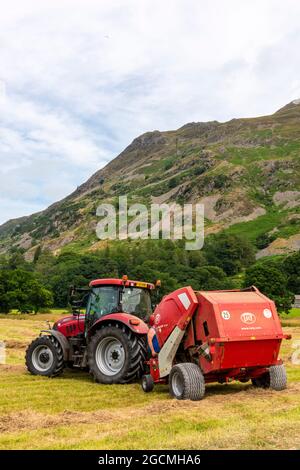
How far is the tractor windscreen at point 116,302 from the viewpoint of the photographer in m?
13.3

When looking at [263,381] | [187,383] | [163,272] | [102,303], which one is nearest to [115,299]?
[102,303]

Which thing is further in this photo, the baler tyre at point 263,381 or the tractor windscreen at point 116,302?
the tractor windscreen at point 116,302

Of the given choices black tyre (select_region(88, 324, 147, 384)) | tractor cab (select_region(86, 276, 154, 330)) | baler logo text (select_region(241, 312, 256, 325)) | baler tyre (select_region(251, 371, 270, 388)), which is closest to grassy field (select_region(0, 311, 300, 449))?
baler tyre (select_region(251, 371, 270, 388))

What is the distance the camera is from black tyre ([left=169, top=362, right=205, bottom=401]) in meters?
10.0

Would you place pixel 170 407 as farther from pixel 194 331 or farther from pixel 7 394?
pixel 7 394

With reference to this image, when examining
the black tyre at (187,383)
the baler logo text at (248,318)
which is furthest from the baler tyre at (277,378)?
the black tyre at (187,383)

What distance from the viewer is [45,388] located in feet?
39.1

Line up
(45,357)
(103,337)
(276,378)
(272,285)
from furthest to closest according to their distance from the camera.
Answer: (272,285) → (45,357) → (103,337) → (276,378)

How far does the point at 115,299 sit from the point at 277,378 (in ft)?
15.0

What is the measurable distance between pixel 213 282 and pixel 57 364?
93.2m

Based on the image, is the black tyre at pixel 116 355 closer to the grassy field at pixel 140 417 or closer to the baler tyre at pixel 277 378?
the grassy field at pixel 140 417

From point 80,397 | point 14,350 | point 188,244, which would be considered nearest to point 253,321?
point 80,397

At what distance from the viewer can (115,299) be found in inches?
525

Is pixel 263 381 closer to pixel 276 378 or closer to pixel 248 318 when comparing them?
pixel 276 378
